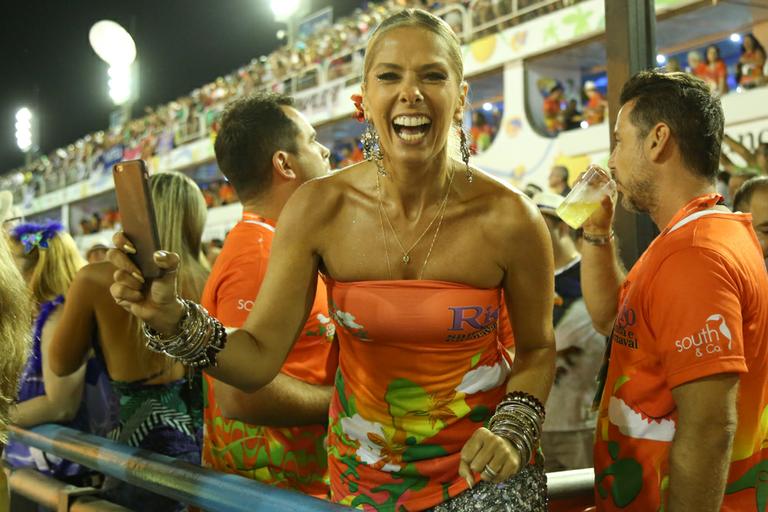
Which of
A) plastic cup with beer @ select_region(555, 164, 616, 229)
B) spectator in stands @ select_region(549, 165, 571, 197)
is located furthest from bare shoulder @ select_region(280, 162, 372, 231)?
spectator in stands @ select_region(549, 165, 571, 197)

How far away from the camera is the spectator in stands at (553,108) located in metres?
9.91

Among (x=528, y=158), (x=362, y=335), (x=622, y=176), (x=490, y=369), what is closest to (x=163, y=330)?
(x=362, y=335)

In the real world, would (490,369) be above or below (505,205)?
below

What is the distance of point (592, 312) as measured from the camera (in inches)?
81.9

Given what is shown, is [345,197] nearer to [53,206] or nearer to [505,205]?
[505,205]

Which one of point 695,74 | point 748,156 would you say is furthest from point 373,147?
point 695,74

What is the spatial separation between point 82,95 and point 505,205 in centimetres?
2588

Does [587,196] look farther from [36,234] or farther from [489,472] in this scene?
[36,234]

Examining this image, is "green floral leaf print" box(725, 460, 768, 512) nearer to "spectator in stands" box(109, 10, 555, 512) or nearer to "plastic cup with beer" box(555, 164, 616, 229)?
"spectator in stands" box(109, 10, 555, 512)

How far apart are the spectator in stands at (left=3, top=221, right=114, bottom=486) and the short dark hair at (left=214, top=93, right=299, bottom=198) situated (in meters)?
0.75

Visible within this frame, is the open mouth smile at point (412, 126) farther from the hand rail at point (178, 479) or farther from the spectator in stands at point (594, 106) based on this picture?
the spectator in stands at point (594, 106)

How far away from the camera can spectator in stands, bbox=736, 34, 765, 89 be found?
7.64 metres

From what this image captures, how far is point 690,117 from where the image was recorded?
5.61ft

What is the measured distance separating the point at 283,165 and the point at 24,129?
89.1 ft
